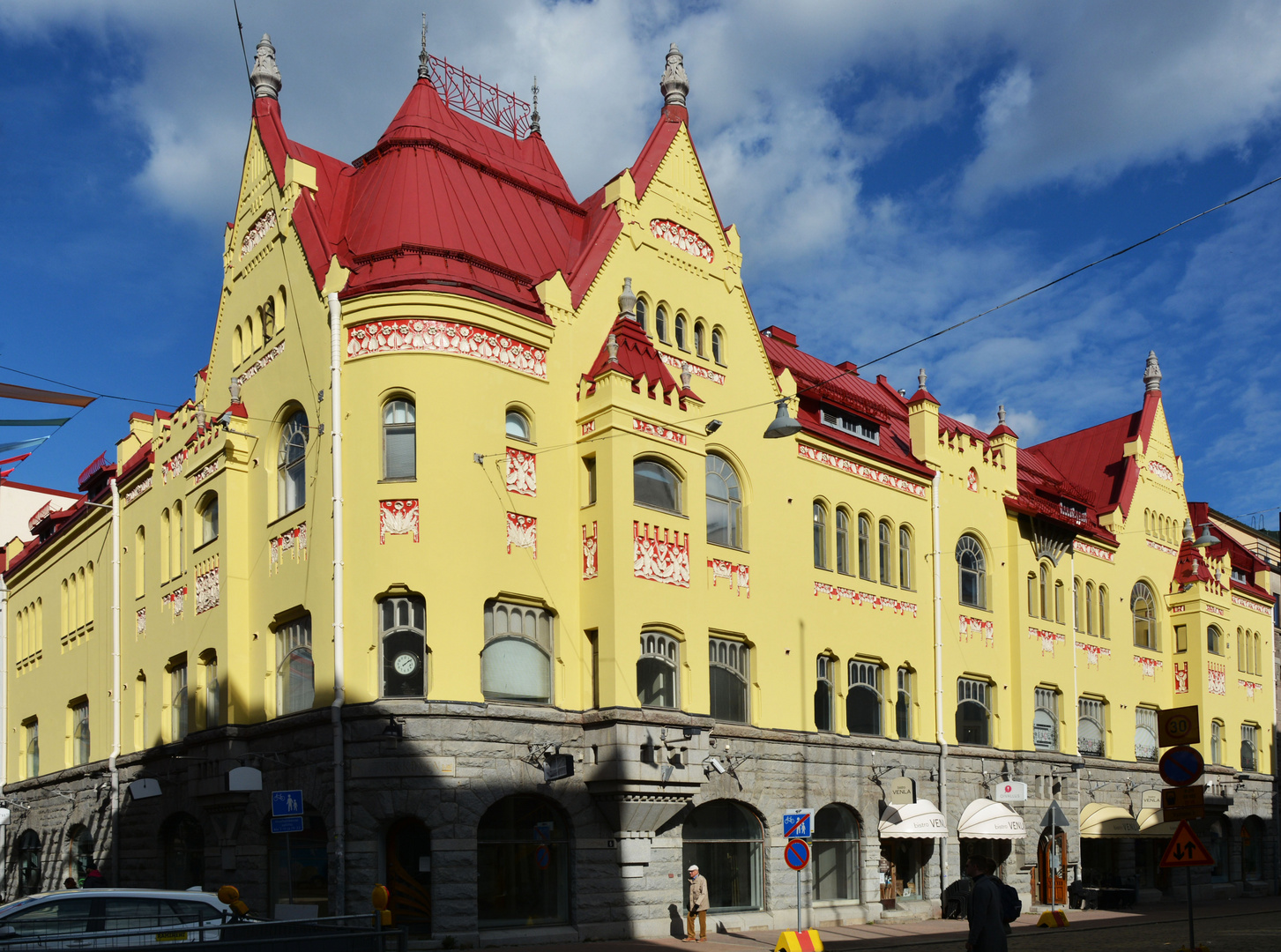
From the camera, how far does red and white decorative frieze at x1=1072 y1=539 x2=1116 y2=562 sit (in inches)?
1555

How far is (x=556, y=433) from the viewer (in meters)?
25.6

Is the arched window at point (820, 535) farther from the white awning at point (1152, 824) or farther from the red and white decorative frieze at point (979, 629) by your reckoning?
the white awning at point (1152, 824)

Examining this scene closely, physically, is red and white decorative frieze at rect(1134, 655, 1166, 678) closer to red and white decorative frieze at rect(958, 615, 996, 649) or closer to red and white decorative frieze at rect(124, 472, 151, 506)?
red and white decorative frieze at rect(958, 615, 996, 649)

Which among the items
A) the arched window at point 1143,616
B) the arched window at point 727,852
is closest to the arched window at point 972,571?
the arched window at point 1143,616

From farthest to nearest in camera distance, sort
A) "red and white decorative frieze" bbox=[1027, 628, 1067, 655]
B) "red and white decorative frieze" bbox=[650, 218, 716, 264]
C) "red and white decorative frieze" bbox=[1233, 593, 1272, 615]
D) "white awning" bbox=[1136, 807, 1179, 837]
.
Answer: "red and white decorative frieze" bbox=[1233, 593, 1272, 615] < "white awning" bbox=[1136, 807, 1179, 837] < "red and white decorative frieze" bbox=[1027, 628, 1067, 655] < "red and white decorative frieze" bbox=[650, 218, 716, 264]

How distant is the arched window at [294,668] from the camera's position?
2461 centimetres

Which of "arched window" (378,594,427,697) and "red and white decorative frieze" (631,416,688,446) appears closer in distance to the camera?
"arched window" (378,594,427,697)

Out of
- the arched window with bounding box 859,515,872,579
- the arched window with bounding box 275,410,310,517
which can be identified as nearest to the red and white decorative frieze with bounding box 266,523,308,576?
the arched window with bounding box 275,410,310,517

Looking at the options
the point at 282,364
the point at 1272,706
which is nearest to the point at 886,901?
the point at 282,364

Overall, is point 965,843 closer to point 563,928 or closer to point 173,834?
point 563,928

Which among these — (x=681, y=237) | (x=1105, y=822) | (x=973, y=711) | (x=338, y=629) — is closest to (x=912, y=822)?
(x=973, y=711)

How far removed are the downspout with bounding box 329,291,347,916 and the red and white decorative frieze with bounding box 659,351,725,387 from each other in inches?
270

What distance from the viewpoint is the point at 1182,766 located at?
14719 millimetres

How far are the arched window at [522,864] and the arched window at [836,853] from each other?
24.9 feet
